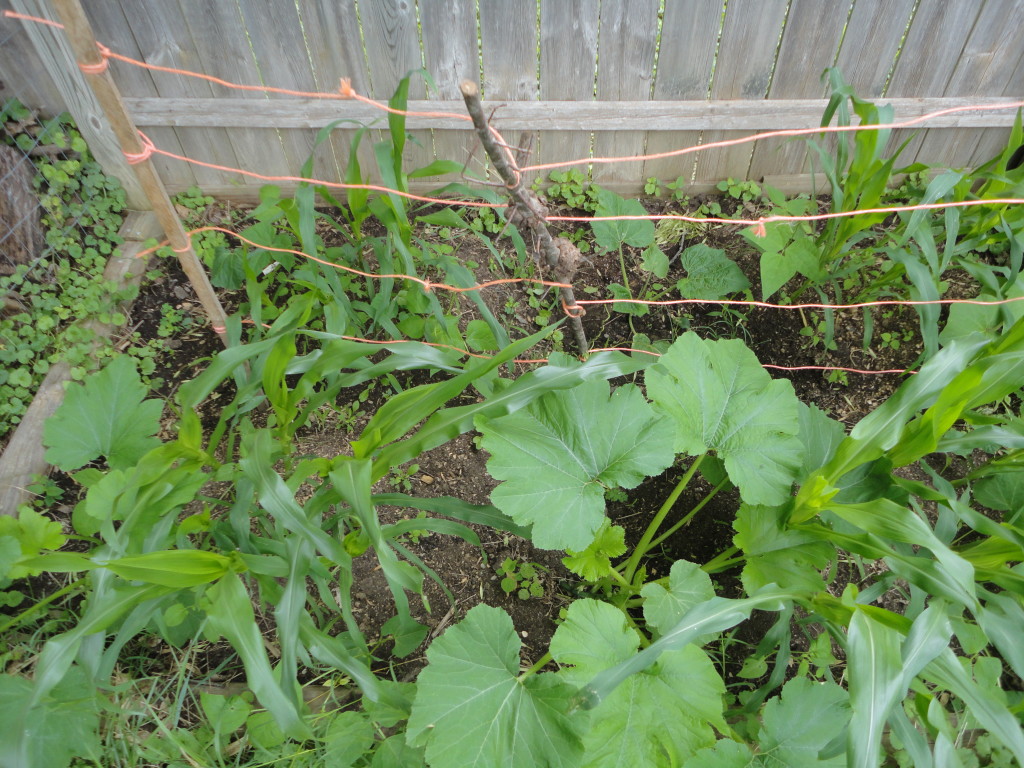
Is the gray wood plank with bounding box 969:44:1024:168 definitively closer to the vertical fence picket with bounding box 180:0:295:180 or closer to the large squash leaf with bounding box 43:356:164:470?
the vertical fence picket with bounding box 180:0:295:180

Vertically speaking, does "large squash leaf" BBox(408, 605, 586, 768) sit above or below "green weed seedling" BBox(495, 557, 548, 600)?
above

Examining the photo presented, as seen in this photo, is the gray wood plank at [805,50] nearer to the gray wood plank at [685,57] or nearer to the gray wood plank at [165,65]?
the gray wood plank at [685,57]

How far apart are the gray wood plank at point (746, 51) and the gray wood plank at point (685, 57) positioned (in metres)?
0.04

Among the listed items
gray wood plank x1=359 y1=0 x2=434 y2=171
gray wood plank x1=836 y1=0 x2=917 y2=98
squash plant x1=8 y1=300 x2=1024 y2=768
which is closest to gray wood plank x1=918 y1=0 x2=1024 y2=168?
gray wood plank x1=836 y1=0 x2=917 y2=98

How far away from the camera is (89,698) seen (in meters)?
1.38

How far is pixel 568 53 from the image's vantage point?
243cm

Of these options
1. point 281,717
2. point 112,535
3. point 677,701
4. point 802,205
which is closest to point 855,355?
point 802,205

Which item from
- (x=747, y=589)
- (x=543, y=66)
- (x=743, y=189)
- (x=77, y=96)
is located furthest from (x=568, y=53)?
(x=747, y=589)

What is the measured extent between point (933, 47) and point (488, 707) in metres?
2.77

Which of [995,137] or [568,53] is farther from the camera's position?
[995,137]

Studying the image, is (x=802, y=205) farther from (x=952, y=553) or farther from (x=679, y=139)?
(x=952, y=553)

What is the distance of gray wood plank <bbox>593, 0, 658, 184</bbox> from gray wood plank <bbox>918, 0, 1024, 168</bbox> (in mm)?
1198

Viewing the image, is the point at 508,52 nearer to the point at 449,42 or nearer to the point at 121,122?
the point at 449,42

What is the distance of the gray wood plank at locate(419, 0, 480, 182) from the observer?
2.32 meters
